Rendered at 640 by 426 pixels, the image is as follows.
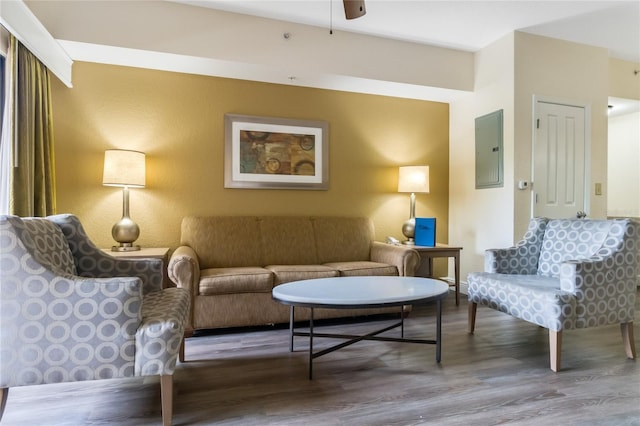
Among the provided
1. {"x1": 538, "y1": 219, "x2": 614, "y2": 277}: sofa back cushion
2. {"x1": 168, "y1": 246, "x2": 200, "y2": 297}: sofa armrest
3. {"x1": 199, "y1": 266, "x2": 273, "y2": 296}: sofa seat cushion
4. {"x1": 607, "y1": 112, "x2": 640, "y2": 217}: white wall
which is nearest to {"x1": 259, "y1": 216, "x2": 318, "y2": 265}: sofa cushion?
{"x1": 199, "y1": 266, "x2": 273, "y2": 296}: sofa seat cushion

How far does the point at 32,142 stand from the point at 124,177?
63 cm

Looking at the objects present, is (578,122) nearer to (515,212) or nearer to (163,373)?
(515,212)

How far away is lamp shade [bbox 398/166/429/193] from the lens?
12.3 ft

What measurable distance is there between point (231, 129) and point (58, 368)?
2.53 m

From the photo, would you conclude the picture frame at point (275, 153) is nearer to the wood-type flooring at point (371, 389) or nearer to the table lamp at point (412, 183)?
the table lamp at point (412, 183)

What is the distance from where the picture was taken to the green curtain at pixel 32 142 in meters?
2.42

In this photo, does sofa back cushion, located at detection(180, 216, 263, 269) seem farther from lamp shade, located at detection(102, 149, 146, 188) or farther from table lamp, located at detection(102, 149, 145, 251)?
lamp shade, located at detection(102, 149, 146, 188)

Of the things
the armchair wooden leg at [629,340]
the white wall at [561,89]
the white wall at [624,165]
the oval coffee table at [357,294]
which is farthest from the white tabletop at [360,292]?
the white wall at [624,165]

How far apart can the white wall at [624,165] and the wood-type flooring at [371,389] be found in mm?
3187

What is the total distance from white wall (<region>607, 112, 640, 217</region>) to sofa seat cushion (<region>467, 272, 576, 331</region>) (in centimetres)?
337

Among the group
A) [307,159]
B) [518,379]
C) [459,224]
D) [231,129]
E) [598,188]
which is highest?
[231,129]

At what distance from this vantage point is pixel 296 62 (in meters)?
3.27

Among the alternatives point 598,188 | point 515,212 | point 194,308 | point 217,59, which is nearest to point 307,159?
point 217,59

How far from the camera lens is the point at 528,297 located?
2215mm
